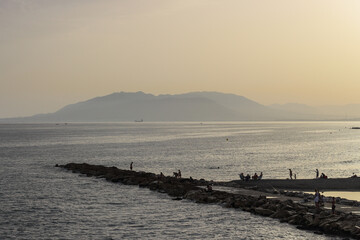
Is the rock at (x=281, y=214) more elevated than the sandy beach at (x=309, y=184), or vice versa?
the sandy beach at (x=309, y=184)

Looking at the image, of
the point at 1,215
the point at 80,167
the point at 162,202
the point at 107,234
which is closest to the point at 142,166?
the point at 80,167

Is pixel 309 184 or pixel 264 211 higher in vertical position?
pixel 309 184

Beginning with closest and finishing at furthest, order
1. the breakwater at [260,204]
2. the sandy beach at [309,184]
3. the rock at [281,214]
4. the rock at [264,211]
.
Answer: the breakwater at [260,204] < the rock at [281,214] < the rock at [264,211] < the sandy beach at [309,184]

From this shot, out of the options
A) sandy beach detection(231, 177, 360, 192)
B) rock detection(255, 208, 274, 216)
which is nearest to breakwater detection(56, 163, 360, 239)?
rock detection(255, 208, 274, 216)

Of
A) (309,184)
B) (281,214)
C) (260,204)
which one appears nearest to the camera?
(281,214)

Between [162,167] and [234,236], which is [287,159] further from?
[234,236]

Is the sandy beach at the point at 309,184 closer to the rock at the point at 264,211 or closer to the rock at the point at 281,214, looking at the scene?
the rock at the point at 264,211

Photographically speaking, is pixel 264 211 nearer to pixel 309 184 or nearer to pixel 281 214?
pixel 281 214

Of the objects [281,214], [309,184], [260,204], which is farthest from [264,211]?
[309,184]

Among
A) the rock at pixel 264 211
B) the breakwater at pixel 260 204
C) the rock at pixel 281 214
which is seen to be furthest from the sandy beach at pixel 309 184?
the rock at pixel 281 214

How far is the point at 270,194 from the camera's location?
1901 inches

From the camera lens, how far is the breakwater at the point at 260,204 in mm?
32656

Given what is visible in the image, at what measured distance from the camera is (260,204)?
41.4 m

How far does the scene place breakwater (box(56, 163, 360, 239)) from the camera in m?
32.7
